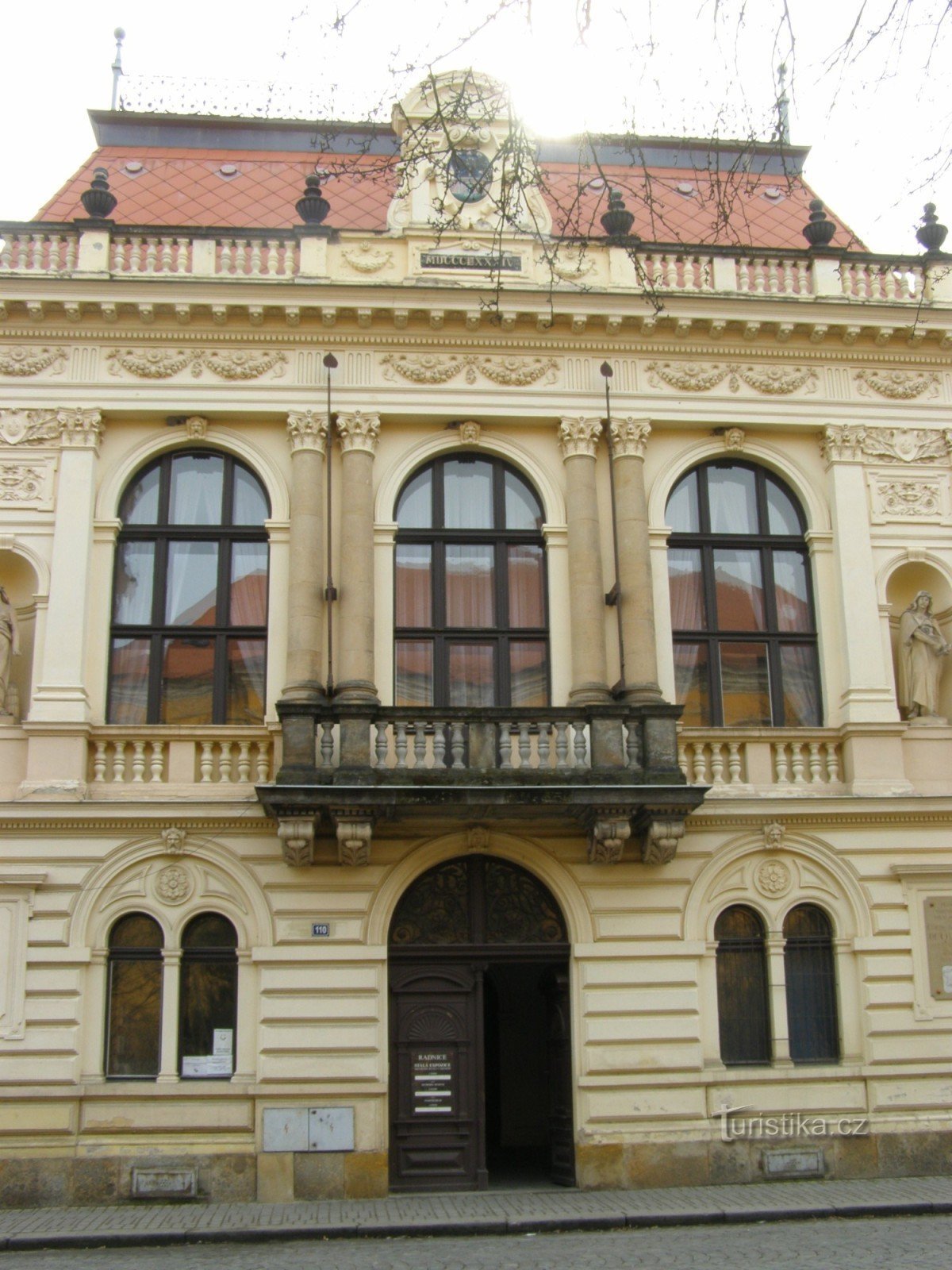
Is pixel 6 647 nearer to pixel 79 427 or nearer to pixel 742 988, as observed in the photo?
pixel 79 427

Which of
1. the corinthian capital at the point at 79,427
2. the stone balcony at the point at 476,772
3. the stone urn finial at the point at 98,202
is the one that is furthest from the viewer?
the stone urn finial at the point at 98,202

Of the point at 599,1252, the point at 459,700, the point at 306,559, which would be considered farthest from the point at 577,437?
the point at 599,1252

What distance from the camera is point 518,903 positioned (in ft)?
57.2

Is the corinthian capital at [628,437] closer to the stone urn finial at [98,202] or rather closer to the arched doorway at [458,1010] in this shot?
the arched doorway at [458,1010]

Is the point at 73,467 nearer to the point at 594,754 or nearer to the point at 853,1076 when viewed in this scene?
the point at 594,754

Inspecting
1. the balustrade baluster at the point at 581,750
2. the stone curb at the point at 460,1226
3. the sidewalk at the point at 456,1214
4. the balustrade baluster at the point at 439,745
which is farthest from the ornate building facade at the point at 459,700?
the stone curb at the point at 460,1226

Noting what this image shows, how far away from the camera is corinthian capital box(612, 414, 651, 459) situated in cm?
1878

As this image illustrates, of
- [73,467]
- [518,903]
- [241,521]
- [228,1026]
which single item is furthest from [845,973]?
[73,467]

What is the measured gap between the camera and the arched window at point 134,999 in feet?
54.3

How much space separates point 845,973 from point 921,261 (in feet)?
33.4

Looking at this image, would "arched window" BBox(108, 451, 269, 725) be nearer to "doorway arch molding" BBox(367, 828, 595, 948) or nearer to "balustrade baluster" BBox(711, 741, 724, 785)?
"doorway arch molding" BBox(367, 828, 595, 948)

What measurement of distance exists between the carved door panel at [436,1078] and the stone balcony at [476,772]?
75.0 inches

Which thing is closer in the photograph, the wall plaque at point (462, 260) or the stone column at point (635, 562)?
the stone column at point (635, 562)

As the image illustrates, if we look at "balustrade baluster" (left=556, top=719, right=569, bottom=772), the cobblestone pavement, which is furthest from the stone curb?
"balustrade baluster" (left=556, top=719, right=569, bottom=772)
